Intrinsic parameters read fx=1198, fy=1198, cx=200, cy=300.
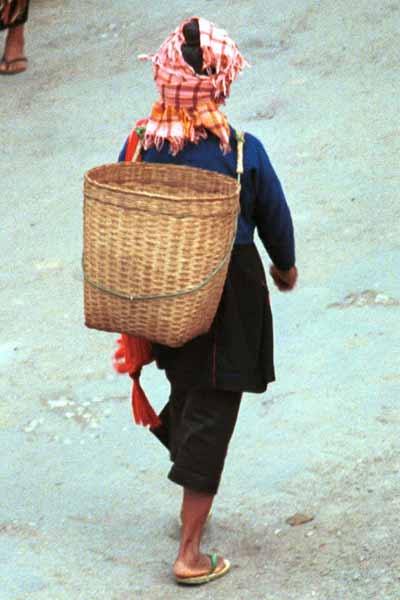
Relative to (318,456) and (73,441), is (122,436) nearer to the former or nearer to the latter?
(73,441)

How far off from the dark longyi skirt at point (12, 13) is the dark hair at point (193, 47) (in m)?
5.45

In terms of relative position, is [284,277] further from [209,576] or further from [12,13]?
[12,13]

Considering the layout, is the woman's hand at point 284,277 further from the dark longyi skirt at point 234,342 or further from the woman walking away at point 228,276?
the dark longyi skirt at point 234,342

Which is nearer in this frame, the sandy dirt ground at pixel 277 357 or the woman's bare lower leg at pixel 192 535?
the woman's bare lower leg at pixel 192 535

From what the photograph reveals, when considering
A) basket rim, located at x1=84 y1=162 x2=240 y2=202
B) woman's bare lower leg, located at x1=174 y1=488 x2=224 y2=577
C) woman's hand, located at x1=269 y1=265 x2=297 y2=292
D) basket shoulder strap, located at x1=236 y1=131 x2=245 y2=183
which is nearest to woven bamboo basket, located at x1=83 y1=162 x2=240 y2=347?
basket rim, located at x1=84 y1=162 x2=240 y2=202

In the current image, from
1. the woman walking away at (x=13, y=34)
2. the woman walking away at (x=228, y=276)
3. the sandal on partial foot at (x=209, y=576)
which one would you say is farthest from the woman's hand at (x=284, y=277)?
the woman walking away at (x=13, y=34)

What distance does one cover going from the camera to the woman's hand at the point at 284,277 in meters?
3.85

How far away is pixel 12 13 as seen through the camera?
8633 millimetres

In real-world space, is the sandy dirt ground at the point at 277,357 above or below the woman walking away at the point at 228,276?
below

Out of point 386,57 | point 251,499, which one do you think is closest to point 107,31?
point 386,57

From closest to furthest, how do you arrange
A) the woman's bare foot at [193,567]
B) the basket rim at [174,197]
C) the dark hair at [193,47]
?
the basket rim at [174,197]
the dark hair at [193,47]
the woman's bare foot at [193,567]

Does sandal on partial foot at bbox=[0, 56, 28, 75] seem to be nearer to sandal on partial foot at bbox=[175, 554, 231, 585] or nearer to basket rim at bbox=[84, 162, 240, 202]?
basket rim at bbox=[84, 162, 240, 202]

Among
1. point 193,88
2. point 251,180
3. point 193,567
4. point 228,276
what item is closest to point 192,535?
point 193,567

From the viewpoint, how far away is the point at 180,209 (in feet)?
10.6
